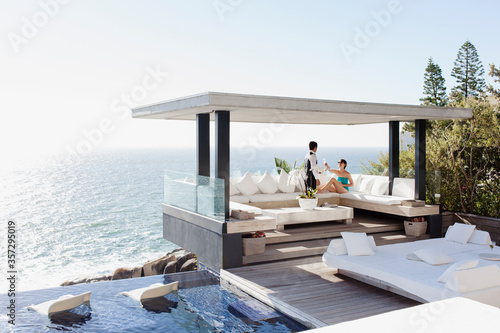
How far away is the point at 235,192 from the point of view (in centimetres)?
1028

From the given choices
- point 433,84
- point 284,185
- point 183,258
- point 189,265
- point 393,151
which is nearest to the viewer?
point 284,185

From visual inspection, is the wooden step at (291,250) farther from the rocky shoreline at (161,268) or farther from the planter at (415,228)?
the rocky shoreline at (161,268)

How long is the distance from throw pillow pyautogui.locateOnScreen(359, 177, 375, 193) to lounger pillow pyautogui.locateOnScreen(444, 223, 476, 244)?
138 inches

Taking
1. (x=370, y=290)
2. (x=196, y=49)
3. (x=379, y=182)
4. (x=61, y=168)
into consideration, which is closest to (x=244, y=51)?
(x=196, y=49)

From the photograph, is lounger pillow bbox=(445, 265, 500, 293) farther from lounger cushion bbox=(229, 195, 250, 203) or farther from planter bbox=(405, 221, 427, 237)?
lounger cushion bbox=(229, 195, 250, 203)

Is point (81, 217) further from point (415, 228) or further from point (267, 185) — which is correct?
point (415, 228)

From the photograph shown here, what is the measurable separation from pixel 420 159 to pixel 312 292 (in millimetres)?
5285

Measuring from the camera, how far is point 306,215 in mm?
9188

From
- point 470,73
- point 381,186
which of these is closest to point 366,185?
point 381,186

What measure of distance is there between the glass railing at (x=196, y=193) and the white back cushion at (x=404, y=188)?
16.9 feet

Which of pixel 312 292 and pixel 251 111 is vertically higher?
pixel 251 111

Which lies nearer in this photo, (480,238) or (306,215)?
(480,238)

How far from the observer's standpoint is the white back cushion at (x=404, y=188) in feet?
35.2

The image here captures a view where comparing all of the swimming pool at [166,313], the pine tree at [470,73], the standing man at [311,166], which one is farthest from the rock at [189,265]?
the pine tree at [470,73]
